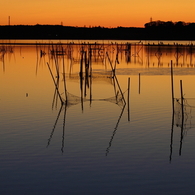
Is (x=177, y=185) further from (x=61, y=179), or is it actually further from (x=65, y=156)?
(x=65, y=156)

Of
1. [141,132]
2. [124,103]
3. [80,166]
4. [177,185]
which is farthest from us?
[124,103]

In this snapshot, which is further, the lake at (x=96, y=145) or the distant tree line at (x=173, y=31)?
the distant tree line at (x=173, y=31)

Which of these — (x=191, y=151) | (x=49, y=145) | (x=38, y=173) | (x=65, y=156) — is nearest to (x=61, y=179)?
(x=38, y=173)

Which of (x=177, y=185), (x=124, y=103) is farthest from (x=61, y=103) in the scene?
(x=177, y=185)

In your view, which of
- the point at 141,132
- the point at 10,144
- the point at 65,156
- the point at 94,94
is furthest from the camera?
the point at 94,94

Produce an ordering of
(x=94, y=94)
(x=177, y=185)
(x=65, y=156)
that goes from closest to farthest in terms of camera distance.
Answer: (x=177, y=185) → (x=65, y=156) → (x=94, y=94)

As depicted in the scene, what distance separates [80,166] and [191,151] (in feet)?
6.91

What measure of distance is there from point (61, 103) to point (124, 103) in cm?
174

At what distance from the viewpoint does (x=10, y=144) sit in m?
8.24

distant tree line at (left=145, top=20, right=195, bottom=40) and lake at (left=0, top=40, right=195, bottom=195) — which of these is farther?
distant tree line at (left=145, top=20, right=195, bottom=40)

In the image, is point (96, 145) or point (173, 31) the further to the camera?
point (173, 31)

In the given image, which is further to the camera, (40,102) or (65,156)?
(40,102)

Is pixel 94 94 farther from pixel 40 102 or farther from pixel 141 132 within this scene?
pixel 141 132

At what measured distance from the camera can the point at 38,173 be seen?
6656mm
